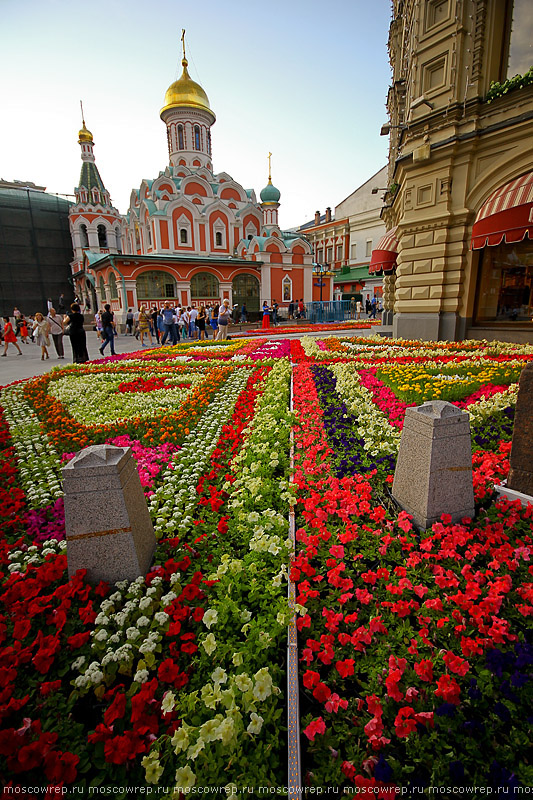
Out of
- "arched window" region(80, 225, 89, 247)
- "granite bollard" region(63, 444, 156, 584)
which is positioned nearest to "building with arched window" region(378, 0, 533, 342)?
"granite bollard" region(63, 444, 156, 584)

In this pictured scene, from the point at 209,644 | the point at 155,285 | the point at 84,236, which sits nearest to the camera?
the point at 209,644

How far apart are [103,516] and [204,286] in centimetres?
3204

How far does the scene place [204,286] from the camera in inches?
1284

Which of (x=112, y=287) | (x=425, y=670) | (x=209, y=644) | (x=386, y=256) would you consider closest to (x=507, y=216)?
(x=386, y=256)

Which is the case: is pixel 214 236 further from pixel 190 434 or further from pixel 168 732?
pixel 168 732

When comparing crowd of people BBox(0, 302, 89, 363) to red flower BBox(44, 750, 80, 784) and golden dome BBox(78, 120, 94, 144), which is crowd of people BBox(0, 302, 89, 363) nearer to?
red flower BBox(44, 750, 80, 784)

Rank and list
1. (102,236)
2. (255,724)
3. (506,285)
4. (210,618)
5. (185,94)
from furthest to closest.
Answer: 1. (102,236)
2. (185,94)
3. (506,285)
4. (210,618)
5. (255,724)

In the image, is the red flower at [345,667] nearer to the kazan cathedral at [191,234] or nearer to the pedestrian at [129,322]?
the pedestrian at [129,322]

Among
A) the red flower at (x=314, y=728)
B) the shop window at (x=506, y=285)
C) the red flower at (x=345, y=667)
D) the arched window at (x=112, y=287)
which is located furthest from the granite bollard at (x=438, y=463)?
the arched window at (x=112, y=287)

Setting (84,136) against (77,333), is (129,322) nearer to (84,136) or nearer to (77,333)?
(77,333)

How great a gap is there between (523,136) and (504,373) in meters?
7.66

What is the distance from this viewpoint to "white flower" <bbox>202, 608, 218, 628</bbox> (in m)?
2.29

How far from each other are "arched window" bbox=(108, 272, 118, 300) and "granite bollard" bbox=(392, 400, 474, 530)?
102 ft

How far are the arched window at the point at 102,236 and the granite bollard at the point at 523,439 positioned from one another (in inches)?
1943
